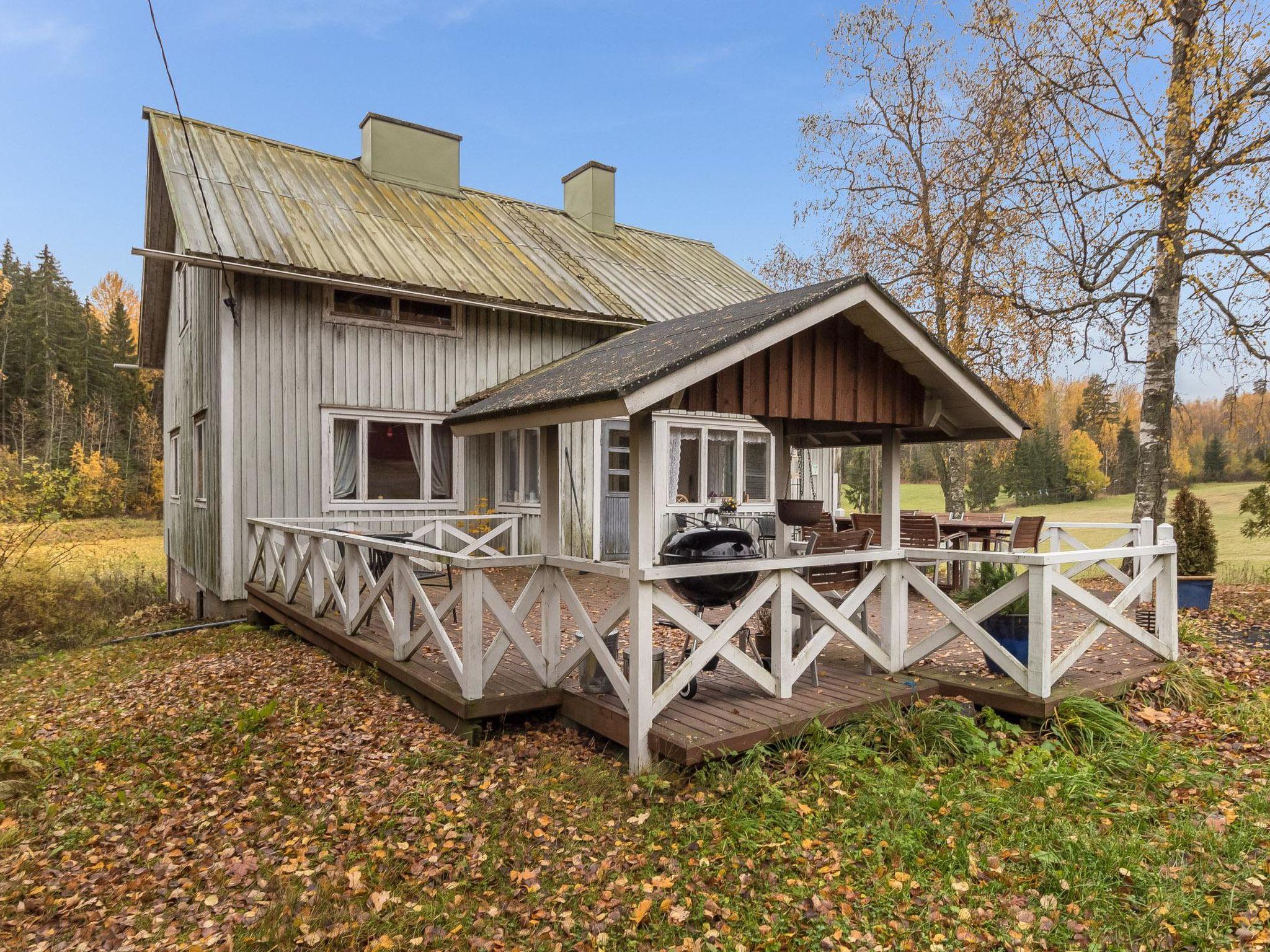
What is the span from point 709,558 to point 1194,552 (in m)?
7.71

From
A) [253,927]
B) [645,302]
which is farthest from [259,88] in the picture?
[253,927]

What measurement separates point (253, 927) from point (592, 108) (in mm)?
41756

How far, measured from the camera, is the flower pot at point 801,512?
5633mm

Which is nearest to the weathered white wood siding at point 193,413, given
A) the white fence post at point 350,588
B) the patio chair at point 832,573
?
the white fence post at point 350,588

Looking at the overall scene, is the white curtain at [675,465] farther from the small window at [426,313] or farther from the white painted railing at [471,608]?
the white painted railing at [471,608]

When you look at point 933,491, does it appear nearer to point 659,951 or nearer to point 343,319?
point 343,319

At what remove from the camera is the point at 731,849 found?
149 inches

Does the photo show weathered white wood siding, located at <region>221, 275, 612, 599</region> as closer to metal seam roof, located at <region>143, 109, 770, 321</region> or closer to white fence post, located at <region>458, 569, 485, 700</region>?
metal seam roof, located at <region>143, 109, 770, 321</region>

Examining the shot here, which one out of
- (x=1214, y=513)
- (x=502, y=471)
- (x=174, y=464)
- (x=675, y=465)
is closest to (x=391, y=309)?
(x=502, y=471)

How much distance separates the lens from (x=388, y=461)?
10.8m

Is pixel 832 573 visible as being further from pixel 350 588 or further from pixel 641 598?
pixel 350 588

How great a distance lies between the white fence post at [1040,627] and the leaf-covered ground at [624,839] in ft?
1.25

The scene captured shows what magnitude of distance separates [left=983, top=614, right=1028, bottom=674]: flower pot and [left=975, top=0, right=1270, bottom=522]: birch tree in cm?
536

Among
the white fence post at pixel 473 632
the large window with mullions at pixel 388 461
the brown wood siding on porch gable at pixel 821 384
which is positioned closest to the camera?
the brown wood siding on porch gable at pixel 821 384
